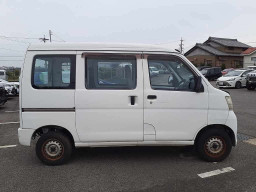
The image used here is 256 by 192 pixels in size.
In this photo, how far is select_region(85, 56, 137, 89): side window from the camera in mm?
4207

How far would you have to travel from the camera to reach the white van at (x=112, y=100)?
4.14 m

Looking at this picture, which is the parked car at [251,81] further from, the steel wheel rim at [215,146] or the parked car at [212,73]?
the steel wheel rim at [215,146]

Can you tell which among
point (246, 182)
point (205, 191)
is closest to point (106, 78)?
point (205, 191)

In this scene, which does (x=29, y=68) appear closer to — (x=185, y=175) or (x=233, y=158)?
(x=185, y=175)

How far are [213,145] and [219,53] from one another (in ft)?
151

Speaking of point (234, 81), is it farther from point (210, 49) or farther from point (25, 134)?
point (210, 49)

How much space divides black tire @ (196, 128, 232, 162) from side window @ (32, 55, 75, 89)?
7.70 ft

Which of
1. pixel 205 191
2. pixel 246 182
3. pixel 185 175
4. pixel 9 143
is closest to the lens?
pixel 205 191

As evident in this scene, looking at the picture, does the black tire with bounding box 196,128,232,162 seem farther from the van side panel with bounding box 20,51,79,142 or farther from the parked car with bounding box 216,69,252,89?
the parked car with bounding box 216,69,252,89

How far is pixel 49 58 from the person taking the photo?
415 centimetres

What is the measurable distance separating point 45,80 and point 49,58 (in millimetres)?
357

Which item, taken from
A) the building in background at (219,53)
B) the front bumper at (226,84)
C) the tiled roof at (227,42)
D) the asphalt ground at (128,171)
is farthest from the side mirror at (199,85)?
the tiled roof at (227,42)

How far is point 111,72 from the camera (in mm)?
4242

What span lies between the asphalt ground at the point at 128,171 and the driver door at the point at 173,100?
1.80ft
